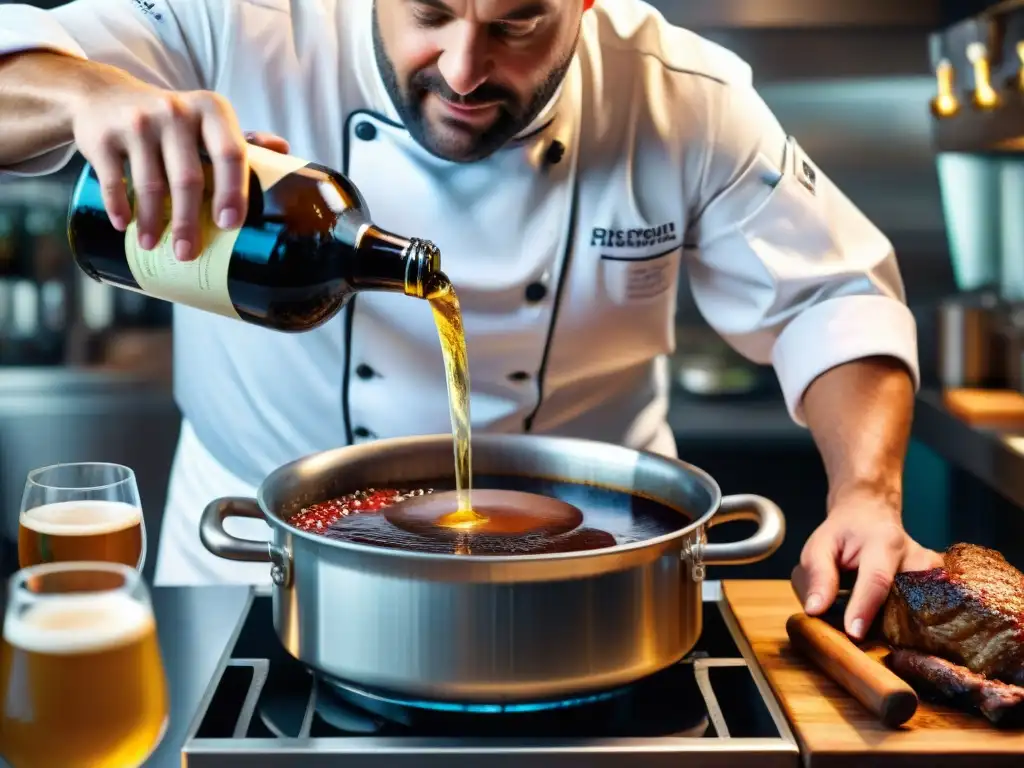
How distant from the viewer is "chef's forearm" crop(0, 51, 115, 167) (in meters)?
1.22

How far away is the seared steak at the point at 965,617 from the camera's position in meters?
1.11

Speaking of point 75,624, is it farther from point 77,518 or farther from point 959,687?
point 959,687

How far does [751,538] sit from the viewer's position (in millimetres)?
1107

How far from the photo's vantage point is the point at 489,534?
3.71 feet

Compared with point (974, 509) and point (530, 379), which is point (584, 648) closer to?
point (530, 379)

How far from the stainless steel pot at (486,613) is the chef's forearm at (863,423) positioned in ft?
1.65

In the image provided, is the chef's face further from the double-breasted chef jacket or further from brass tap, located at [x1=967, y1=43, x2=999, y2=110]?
brass tap, located at [x1=967, y1=43, x2=999, y2=110]

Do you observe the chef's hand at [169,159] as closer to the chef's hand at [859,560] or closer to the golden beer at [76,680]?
the golden beer at [76,680]

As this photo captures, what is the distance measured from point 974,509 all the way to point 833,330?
5.62 ft

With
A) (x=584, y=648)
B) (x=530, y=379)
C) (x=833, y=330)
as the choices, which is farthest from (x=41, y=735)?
(x=833, y=330)

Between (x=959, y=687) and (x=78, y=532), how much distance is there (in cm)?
80

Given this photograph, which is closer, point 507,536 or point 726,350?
point 507,536

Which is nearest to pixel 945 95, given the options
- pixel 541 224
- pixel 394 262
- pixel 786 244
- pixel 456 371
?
pixel 786 244

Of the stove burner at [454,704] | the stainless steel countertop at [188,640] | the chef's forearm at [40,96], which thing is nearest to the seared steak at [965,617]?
the stove burner at [454,704]
